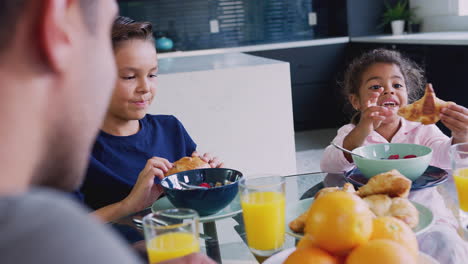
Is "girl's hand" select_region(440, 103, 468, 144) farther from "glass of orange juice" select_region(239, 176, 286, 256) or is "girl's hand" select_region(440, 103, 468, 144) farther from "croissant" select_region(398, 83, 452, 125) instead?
"glass of orange juice" select_region(239, 176, 286, 256)

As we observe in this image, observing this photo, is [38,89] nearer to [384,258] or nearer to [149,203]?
[384,258]

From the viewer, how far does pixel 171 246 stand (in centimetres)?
83

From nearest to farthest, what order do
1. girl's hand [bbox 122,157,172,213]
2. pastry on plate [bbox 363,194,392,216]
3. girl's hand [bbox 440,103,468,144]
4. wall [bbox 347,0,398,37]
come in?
pastry on plate [bbox 363,194,392,216]
girl's hand [bbox 122,157,172,213]
girl's hand [bbox 440,103,468,144]
wall [bbox 347,0,398,37]

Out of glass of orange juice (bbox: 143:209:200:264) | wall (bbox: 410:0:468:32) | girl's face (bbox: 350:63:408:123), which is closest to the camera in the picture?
glass of orange juice (bbox: 143:209:200:264)

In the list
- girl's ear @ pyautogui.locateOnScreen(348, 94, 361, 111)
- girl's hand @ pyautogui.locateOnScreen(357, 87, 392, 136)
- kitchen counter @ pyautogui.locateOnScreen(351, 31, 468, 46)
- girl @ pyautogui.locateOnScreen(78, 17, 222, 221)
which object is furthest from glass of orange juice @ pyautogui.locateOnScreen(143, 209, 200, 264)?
kitchen counter @ pyautogui.locateOnScreen(351, 31, 468, 46)

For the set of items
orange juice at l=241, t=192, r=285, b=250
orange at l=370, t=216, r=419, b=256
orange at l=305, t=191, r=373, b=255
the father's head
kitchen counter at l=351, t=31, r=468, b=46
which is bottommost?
orange juice at l=241, t=192, r=285, b=250

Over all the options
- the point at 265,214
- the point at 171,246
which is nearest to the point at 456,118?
the point at 265,214

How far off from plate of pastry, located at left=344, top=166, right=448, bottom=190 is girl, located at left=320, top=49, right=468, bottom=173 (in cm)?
24

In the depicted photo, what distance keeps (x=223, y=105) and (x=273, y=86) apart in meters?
0.27

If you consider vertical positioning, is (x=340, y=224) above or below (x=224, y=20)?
below

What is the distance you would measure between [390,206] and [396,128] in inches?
36.3

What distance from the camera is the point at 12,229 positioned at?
1.04 ft

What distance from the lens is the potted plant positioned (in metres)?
4.77

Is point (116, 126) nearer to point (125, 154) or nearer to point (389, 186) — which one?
point (125, 154)
